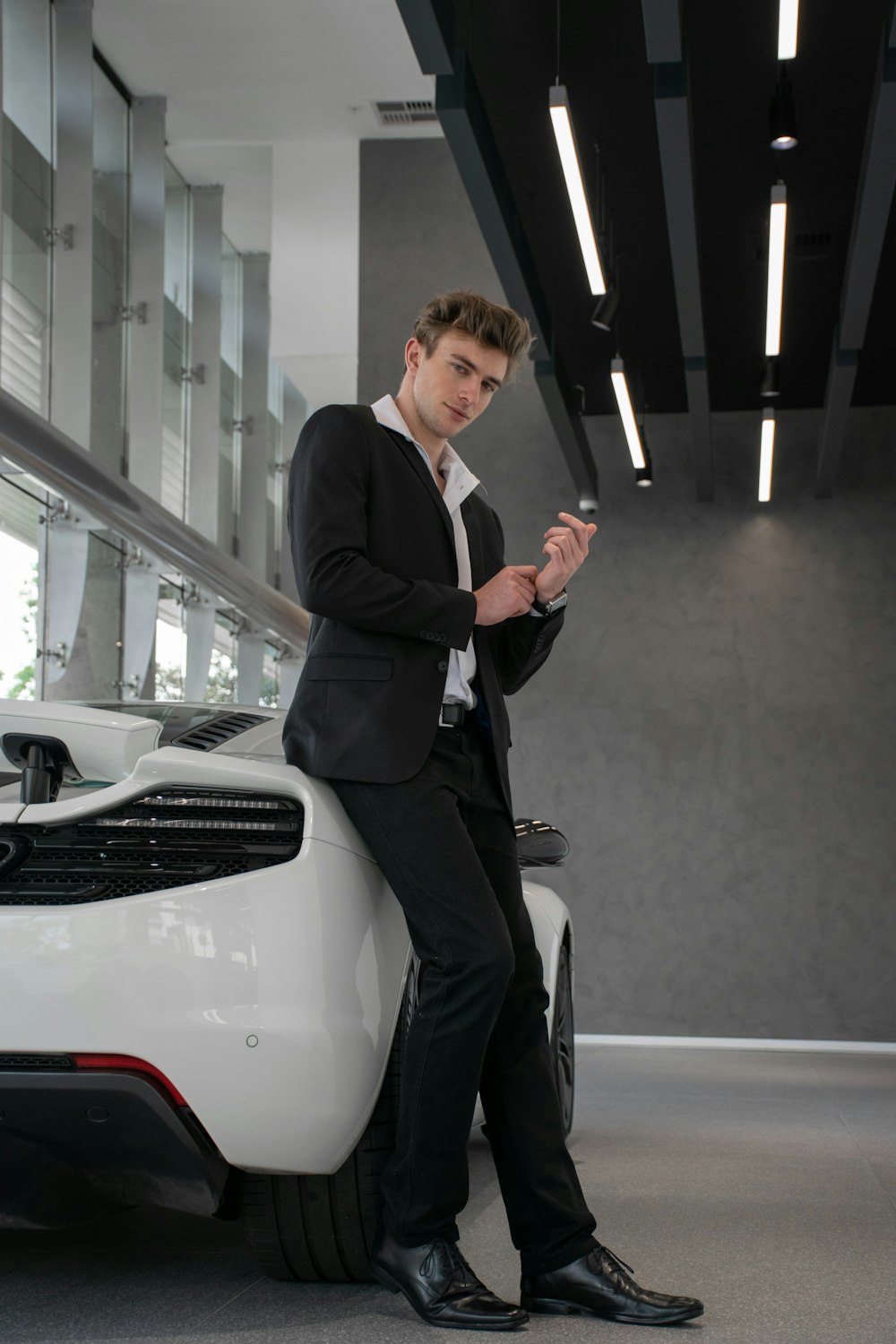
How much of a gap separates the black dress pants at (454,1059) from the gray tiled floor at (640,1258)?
16 centimetres

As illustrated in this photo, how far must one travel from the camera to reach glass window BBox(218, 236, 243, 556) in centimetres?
1227

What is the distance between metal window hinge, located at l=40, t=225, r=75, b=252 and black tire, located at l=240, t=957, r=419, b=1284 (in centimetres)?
776

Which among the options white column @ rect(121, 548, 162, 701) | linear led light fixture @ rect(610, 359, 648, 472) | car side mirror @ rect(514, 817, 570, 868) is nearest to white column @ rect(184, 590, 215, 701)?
white column @ rect(121, 548, 162, 701)

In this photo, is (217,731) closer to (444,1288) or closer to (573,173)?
(444,1288)

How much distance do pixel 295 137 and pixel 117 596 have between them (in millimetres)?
3988

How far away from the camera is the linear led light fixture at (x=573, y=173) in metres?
4.50

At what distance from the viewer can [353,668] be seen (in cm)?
219

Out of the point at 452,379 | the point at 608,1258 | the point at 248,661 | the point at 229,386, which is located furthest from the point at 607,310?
the point at 229,386

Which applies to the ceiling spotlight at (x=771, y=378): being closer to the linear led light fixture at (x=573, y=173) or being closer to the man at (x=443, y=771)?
the linear led light fixture at (x=573, y=173)

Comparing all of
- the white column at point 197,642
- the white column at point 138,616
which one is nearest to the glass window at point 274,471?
the white column at point 197,642

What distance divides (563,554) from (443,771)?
1.35ft

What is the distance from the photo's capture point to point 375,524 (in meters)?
2.30

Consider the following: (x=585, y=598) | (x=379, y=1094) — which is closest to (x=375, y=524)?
(x=379, y=1094)

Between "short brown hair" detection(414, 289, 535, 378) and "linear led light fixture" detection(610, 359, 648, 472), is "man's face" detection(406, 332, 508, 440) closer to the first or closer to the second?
"short brown hair" detection(414, 289, 535, 378)
